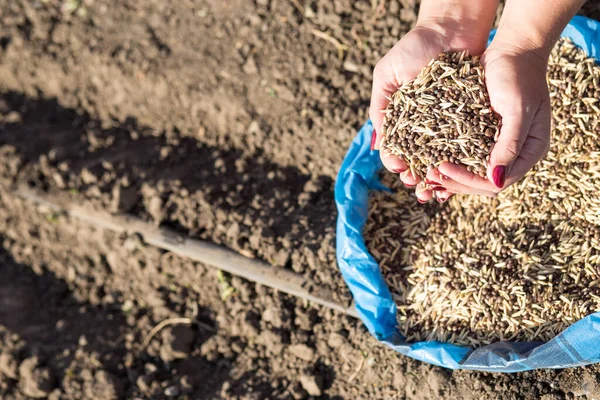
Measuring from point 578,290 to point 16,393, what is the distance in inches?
142

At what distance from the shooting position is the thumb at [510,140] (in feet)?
8.43

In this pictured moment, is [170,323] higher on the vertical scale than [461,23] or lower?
lower

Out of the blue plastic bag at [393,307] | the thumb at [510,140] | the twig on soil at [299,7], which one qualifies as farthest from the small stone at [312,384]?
the twig on soil at [299,7]

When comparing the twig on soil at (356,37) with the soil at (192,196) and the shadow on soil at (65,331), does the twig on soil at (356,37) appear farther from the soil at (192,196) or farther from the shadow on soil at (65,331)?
the shadow on soil at (65,331)

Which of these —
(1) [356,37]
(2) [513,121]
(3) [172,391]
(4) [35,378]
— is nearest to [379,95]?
(2) [513,121]

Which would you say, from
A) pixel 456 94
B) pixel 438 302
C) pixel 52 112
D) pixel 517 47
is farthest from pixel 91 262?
pixel 517 47

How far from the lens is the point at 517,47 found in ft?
8.99

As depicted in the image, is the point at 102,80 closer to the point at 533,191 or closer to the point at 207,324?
the point at 207,324

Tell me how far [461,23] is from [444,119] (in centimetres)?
57

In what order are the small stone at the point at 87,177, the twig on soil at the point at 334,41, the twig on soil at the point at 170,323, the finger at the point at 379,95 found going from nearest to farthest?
the finger at the point at 379,95
the twig on soil at the point at 170,323
the twig on soil at the point at 334,41
the small stone at the point at 87,177

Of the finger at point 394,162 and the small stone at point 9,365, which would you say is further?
the small stone at point 9,365

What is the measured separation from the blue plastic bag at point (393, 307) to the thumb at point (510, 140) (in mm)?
780

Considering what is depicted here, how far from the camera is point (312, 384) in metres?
3.47

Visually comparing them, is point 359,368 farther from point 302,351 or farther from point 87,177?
point 87,177
